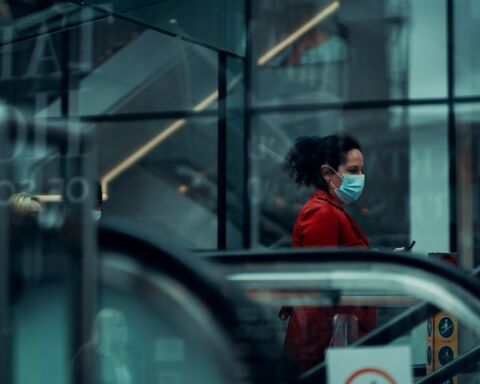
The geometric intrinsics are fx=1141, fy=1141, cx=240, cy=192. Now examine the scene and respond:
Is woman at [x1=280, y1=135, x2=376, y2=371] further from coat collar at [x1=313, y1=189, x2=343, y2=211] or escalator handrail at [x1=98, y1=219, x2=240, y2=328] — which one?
escalator handrail at [x1=98, y1=219, x2=240, y2=328]

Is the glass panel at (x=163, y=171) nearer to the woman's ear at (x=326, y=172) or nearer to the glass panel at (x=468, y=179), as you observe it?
the glass panel at (x=468, y=179)

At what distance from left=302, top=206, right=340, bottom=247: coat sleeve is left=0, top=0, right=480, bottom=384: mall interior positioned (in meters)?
0.12

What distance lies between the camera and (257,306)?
89.6 inches

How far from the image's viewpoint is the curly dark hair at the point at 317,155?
4836 mm

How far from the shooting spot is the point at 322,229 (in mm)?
4539

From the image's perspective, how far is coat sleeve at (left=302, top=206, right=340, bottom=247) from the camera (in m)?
4.54

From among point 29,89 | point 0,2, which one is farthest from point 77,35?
point 29,89

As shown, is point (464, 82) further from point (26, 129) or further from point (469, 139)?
→ point (26, 129)

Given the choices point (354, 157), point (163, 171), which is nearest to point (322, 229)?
point (354, 157)

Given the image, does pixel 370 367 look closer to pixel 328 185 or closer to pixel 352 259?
pixel 352 259

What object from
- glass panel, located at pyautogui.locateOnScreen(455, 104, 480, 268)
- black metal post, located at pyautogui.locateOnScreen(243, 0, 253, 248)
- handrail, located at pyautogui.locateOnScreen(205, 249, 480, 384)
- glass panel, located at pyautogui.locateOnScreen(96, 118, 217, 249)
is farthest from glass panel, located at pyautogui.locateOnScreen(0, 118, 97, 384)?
glass panel, located at pyautogui.locateOnScreen(96, 118, 217, 249)

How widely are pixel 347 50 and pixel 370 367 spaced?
9.12m

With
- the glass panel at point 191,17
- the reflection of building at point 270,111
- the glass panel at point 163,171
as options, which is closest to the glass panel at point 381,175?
the reflection of building at point 270,111

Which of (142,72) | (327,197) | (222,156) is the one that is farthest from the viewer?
(142,72)
